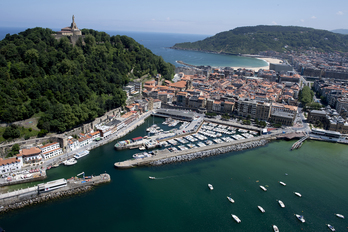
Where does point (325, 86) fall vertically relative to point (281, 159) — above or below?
above

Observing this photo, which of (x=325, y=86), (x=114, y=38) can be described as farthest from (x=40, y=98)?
(x=325, y=86)

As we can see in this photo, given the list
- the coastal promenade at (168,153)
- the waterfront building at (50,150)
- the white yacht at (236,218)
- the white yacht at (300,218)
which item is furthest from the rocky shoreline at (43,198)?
the white yacht at (300,218)

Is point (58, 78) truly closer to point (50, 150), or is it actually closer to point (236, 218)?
point (50, 150)

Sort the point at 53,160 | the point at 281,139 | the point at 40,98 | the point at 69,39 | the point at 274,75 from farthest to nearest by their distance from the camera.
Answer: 1. the point at 274,75
2. the point at 69,39
3. the point at 281,139
4. the point at 40,98
5. the point at 53,160

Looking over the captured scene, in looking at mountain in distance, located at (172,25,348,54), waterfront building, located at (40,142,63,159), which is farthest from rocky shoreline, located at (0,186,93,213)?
mountain in distance, located at (172,25,348,54)

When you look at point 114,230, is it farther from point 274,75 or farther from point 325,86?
point 274,75

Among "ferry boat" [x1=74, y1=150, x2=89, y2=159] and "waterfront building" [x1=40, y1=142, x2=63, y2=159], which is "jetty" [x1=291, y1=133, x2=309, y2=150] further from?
"waterfront building" [x1=40, y1=142, x2=63, y2=159]

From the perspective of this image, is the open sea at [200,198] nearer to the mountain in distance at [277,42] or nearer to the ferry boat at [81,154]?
the ferry boat at [81,154]
